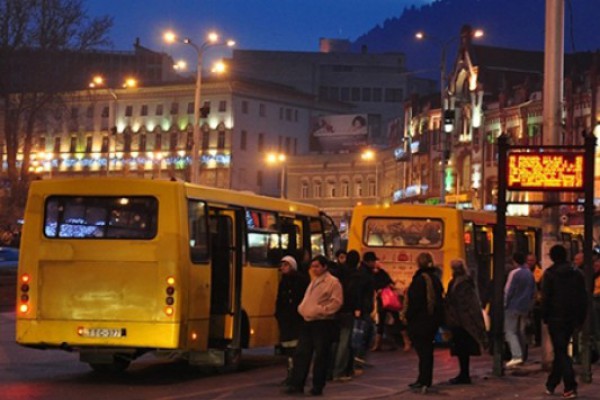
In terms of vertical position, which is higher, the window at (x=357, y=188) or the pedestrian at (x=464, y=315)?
the window at (x=357, y=188)

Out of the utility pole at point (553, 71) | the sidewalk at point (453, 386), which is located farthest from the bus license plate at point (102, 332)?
the utility pole at point (553, 71)

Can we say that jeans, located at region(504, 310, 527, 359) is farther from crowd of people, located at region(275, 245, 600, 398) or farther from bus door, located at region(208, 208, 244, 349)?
bus door, located at region(208, 208, 244, 349)

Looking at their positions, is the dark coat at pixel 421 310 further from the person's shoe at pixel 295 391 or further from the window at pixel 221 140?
the window at pixel 221 140

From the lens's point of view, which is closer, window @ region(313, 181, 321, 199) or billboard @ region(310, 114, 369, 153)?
window @ region(313, 181, 321, 199)

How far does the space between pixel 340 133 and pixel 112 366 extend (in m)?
110

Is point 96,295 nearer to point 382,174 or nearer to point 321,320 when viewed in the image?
point 321,320

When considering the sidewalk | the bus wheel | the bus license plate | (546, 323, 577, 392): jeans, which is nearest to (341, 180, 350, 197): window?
the sidewalk

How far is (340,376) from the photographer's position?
61.9ft

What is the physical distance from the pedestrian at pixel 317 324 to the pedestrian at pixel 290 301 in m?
0.70

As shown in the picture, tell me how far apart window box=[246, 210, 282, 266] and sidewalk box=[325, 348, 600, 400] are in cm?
242

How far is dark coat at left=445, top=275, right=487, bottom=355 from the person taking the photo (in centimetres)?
1759

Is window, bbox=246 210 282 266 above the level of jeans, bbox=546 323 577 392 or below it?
above

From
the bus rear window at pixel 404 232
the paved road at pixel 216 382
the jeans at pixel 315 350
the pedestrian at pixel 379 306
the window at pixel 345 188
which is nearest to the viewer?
the jeans at pixel 315 350

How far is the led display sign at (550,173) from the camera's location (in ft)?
61.9
